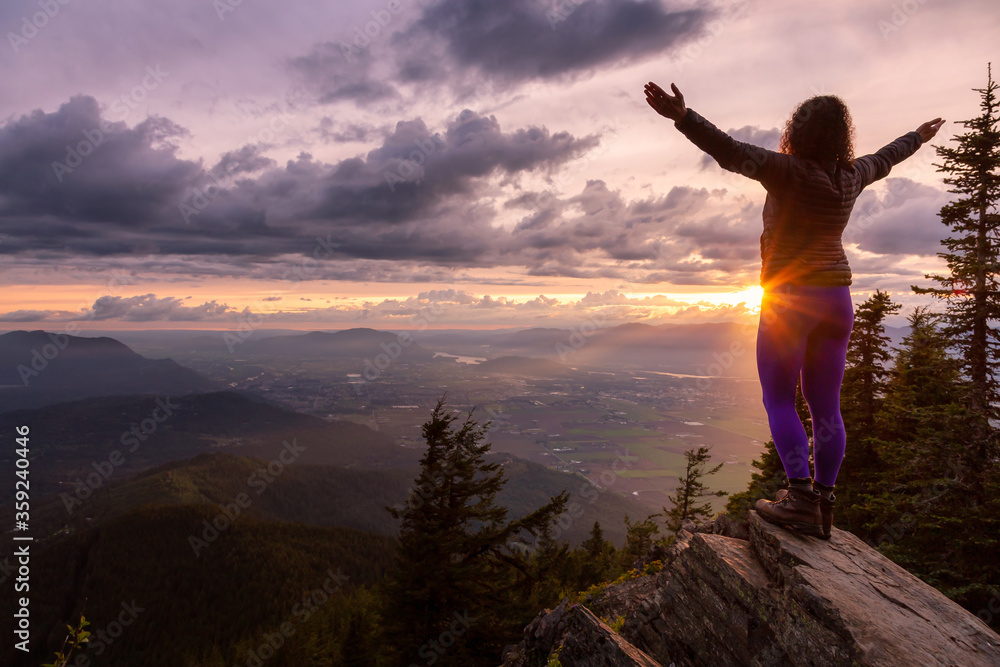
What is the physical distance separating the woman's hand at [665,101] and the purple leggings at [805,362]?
2088 millimetres

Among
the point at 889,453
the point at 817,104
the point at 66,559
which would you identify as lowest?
the point at 66,559

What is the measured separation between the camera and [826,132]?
4.16 m

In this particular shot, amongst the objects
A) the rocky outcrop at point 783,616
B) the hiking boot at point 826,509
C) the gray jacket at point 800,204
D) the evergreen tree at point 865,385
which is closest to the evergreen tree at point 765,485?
the evergreen tree at point 865,385

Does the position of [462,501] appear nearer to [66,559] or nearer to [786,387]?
[786,387]

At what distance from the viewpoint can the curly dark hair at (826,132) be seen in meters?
4.16

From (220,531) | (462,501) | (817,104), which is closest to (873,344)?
(462,501)

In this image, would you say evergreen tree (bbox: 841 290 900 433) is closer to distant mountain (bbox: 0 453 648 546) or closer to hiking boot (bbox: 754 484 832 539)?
hiking boot (bbox: 754 484 832 539)

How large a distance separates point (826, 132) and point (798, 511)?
4191 mm

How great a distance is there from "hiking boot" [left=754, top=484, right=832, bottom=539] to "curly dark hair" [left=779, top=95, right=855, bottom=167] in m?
3.56

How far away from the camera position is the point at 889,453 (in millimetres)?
14727

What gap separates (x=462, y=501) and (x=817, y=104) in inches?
522

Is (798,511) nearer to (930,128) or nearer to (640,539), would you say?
(930,128)

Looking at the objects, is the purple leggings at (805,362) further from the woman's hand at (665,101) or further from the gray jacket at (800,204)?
the woman's hand at (665,101)

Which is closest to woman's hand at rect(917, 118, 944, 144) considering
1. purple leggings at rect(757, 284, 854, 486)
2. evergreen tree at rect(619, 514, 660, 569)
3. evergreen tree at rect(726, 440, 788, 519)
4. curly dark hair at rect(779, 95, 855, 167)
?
curly dark hair at rect(779, 95, 855, 167)
